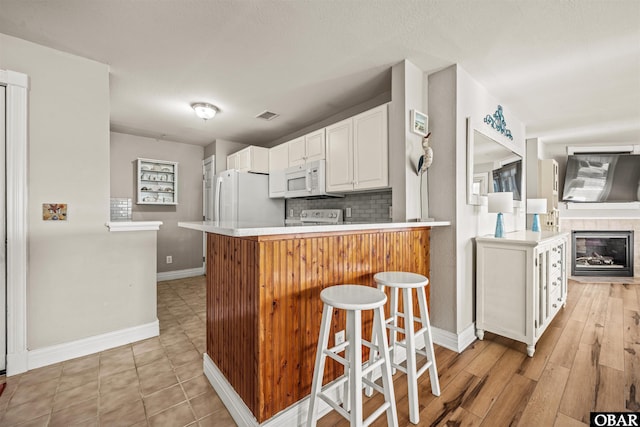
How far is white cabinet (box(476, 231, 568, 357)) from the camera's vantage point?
6.86 feet

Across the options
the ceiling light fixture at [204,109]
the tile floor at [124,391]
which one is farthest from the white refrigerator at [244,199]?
the tile floor at [124,391]

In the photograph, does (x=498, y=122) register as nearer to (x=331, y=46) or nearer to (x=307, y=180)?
(x=331, y=46)

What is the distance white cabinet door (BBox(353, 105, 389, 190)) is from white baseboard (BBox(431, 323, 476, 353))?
1.36 metres

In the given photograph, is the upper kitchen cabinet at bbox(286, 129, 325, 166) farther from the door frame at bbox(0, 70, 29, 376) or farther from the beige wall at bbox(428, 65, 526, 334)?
the door frame at bbox(0, 70, 29, 376)

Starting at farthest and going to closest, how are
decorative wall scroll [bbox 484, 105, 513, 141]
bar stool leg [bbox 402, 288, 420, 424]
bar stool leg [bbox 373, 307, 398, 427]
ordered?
decorative wall scroll [bbox 484, 105, 513, 141]
bar stool leg [bbox 402, 288, 420, 424]
bar stool leg [bbox 373, 307, 398, 427]

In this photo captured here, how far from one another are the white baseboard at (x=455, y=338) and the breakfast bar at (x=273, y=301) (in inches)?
36.7

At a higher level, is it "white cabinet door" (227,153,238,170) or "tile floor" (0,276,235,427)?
"white cabinet door" (227,153,238,170)

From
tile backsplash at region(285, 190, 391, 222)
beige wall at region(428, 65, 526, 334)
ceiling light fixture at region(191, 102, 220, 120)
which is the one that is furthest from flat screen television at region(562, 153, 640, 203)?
ceiling light fixture at region(191, 102, 220, 120)

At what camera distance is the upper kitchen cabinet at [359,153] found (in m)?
2.41

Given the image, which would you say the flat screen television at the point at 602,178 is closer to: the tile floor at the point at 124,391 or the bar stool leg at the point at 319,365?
the bar stool leg at the point at 319,365

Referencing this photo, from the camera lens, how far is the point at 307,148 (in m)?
3.28

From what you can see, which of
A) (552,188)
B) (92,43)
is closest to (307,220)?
(92,43)

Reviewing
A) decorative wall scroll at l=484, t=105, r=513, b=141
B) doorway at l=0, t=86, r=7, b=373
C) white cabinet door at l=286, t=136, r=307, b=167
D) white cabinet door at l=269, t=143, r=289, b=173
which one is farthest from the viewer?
white cabinet door at l=269, t=143, r=289, b=173

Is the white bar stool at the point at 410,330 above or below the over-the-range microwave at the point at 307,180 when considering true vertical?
below
